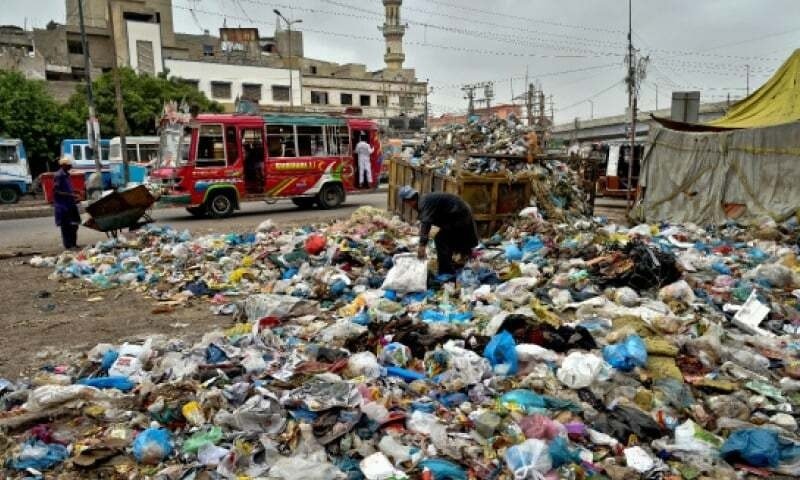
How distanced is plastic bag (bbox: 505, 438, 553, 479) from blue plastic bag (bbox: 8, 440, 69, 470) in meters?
2.42

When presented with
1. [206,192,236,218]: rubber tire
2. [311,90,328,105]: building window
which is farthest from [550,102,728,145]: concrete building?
[206,192,236,218]: rubber tire

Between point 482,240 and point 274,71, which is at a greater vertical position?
point 274,71

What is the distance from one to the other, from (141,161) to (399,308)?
18.7 m

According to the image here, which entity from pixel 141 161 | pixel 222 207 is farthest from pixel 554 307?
pixel 141 161

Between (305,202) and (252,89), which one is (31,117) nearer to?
(305,202)

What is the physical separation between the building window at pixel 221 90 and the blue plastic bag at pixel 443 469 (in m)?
39.3

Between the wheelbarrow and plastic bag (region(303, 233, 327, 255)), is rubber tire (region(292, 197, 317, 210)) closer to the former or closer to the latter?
the wheelbarrow

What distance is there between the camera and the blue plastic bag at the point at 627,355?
4.17m

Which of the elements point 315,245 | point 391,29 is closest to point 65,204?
point 315,245

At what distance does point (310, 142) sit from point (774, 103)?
9.90m

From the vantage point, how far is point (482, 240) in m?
8.65

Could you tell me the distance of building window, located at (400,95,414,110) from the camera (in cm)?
4853

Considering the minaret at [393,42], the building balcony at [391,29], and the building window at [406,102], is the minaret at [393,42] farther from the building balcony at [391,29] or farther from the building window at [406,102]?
the building window at [406,102]

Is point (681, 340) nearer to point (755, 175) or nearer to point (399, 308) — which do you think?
point (399, 308)
